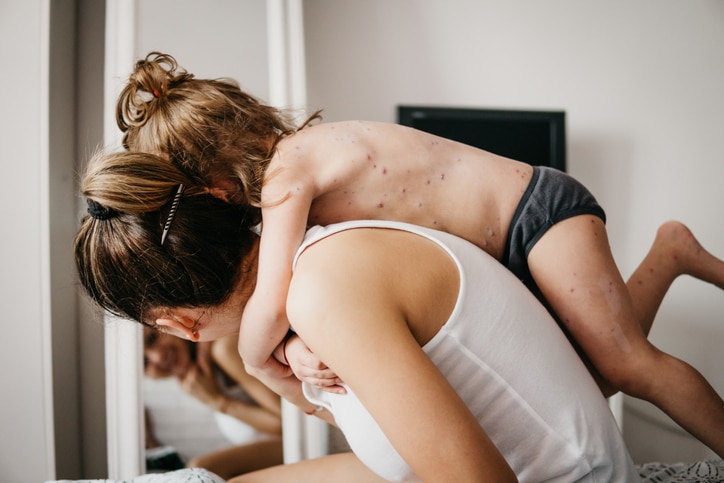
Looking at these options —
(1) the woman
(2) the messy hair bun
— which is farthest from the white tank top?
(2) the messy hair bun

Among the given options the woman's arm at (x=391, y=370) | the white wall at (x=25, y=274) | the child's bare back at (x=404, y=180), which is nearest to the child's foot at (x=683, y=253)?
the child's bare back at (x=404, y=180)

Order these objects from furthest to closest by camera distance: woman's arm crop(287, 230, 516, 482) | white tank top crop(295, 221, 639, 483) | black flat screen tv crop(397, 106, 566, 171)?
black flat screen tv crop(397, 106, 566, 171)
white tank top crop(295, 221, 639, 483)
woman's arm crop(287, 230, 516, 482)

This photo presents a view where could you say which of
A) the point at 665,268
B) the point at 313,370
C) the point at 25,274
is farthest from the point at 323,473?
the point at 25,274

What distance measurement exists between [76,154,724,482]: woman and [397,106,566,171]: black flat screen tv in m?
1.25

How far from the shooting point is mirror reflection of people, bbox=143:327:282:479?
1.76 metres

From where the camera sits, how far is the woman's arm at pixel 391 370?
0.52 meters

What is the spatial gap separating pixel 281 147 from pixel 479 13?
158 cm

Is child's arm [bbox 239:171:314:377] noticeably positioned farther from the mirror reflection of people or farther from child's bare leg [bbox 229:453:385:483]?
the mirror reflection of people

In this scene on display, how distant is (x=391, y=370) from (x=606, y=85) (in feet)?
7.41

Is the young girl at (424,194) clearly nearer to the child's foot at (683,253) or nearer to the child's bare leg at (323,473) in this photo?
the child's bare leg at (323,473)

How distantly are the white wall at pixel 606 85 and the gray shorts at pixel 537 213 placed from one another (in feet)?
3.72

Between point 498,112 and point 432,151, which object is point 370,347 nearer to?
point 432,151

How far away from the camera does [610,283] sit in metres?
1.09

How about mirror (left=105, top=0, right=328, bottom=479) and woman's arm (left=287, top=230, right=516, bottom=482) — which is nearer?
woman's arm (left=287, top=230, right=516, bottom=482)
